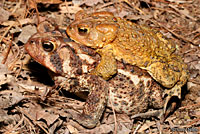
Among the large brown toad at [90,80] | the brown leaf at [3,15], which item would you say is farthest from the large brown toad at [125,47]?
the brown leaf at [3,15]

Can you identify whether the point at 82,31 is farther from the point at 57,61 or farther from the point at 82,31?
the point at 57,61

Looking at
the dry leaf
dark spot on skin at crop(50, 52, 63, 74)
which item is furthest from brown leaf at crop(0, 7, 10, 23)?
dark spot on skin at crop(50, 52, 63, 74)

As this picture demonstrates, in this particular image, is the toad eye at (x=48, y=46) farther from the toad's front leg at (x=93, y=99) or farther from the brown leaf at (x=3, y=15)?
the brown leaf at (x=3, y=15)

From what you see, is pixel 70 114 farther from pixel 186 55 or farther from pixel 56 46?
pixel 186 55

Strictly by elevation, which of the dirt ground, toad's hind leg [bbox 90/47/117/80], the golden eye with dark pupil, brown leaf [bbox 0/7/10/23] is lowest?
the dirt ground

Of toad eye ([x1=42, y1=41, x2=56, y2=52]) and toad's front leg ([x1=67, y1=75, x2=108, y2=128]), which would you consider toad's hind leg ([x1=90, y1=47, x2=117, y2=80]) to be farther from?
toad eye ([x1=42, y1=41, x2=56, y2=52])

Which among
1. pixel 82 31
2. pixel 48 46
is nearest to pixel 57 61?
pixel 48 46

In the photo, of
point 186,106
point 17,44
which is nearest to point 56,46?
point 17,44
